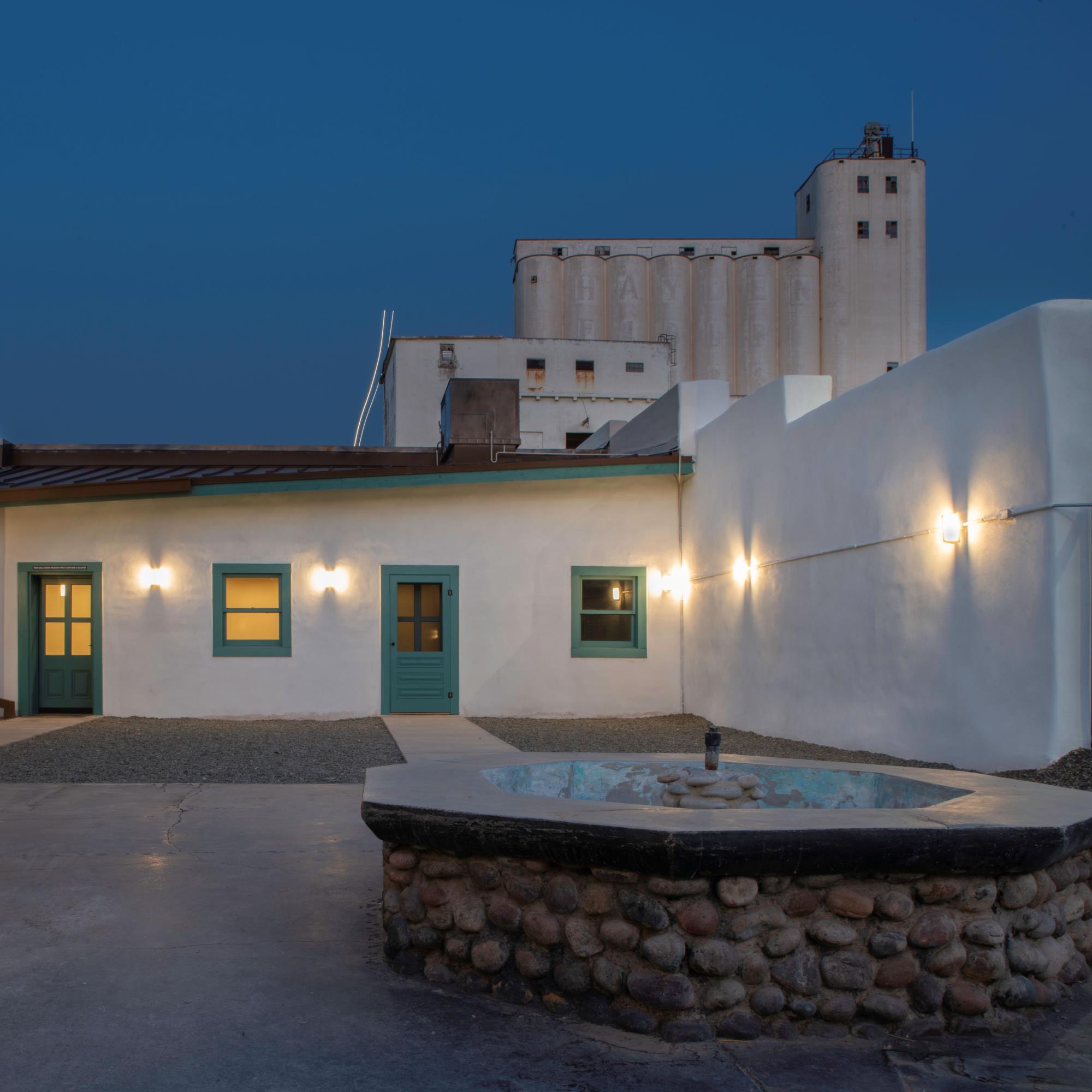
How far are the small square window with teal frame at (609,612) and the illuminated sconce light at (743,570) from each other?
6.49 ft

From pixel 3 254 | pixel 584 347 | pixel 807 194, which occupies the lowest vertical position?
pixel 584 347

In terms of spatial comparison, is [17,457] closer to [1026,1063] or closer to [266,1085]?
[266,1085]

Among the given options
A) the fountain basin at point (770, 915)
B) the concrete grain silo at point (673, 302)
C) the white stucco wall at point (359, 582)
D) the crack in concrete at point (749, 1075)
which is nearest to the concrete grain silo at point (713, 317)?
the concrete grain silo at point (673, 302)

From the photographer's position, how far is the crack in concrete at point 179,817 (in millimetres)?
6418

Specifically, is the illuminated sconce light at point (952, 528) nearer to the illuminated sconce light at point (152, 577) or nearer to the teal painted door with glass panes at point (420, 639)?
the teal painted door with glass panes at point (420, 639)

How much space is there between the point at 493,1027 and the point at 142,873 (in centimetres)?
276

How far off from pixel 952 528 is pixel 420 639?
7.56m

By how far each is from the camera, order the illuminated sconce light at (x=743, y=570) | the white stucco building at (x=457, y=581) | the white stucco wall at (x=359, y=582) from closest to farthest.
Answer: the white stucco building at (x=457, y=581)
the illuminated sconce light at (x=743, y=570)
the white stucco wall at (x=359, y=582)

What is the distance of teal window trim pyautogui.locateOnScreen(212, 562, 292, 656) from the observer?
→ 13766 mm

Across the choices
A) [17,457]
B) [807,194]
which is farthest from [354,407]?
[17,457]

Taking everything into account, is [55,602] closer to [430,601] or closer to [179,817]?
[430,601]

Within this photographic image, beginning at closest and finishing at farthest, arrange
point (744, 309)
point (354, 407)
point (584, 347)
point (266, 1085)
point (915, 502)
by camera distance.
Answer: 1. point (266, 1085)
2. point (915, 502)
3. point (584, 347)
4. point (744, 309)
5. point (354, 407)

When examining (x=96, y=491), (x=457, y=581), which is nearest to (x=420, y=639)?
(x=457, y=581)

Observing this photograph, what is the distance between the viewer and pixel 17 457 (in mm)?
16750
